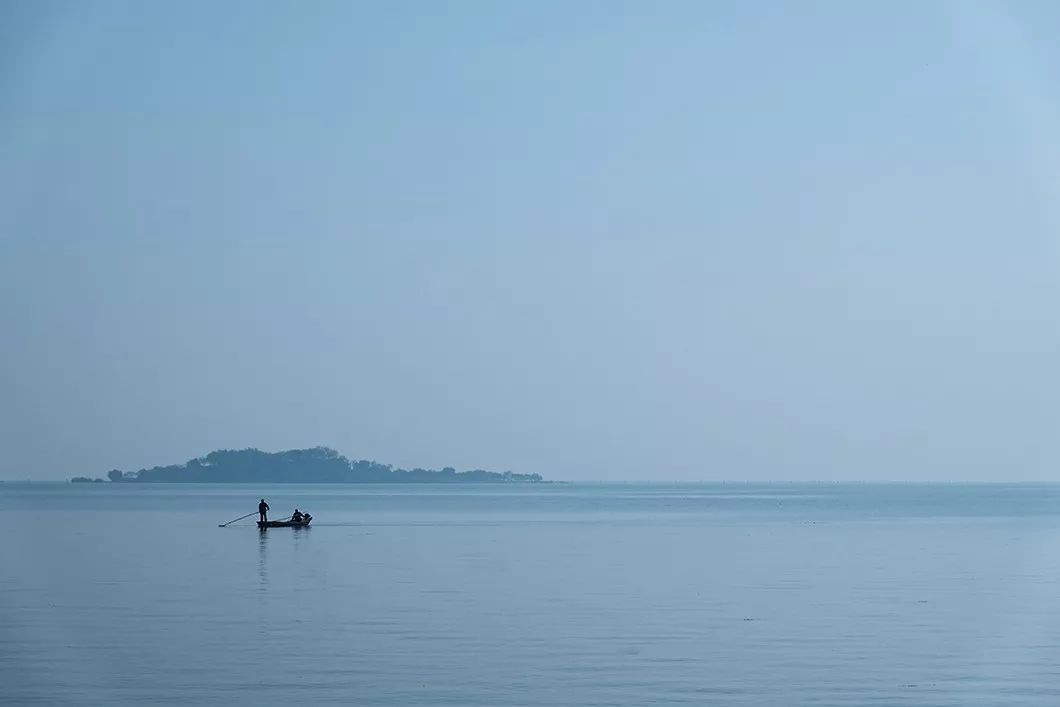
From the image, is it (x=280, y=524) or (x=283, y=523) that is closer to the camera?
(x=280, y=524)

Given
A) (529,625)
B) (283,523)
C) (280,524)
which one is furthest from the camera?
(283,523)

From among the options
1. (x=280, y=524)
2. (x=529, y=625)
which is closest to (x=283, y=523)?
(x=280, y=524)

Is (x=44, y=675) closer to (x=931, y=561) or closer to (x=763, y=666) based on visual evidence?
(x=763, y=666)

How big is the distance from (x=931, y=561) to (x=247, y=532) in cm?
4067

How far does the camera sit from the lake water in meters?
25.5

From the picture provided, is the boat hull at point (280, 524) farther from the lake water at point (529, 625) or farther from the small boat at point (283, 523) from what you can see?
the lake water at point (529, 625)

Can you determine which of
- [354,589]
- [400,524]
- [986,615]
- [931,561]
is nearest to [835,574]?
[931,561]

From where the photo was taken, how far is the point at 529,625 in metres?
34.1

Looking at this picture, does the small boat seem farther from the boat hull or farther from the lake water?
the lake water

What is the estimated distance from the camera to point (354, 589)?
43.1 m

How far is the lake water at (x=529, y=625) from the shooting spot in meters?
25.5

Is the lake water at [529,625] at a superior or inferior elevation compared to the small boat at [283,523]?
inferior

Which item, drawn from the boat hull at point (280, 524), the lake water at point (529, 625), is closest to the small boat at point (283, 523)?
the boat hull at point (280, 524)

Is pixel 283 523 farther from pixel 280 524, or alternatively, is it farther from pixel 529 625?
pixel 529 625
